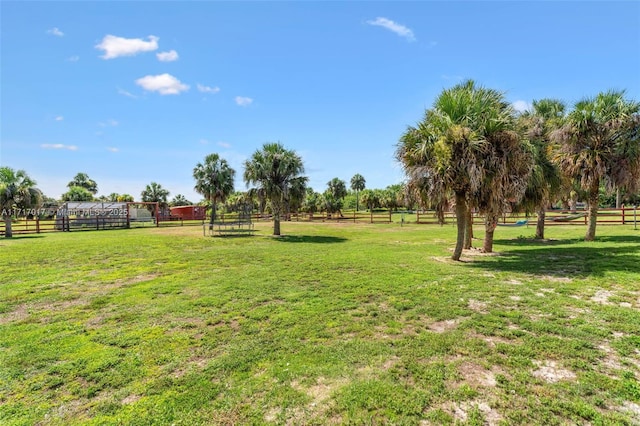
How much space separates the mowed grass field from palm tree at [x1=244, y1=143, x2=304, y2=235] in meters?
11.1

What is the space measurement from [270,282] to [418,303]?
Answer: 3251 millimetres

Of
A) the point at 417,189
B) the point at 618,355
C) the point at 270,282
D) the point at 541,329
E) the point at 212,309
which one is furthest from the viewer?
the point at 417,189

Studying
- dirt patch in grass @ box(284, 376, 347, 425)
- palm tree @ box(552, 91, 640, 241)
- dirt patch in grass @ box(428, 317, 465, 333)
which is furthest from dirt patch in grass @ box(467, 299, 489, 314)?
palm tree @ box(552, 91, 640, 241)

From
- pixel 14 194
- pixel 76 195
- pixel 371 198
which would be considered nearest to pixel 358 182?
pixel 371 198

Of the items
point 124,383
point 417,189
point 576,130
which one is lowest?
point 124,383

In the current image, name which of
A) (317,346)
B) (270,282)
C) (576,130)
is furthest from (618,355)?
(576,130)

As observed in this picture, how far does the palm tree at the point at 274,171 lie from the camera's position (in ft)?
60.7

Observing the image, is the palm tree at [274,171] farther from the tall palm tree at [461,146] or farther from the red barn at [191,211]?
the red barn at [191,211]

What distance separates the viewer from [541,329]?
167 inches

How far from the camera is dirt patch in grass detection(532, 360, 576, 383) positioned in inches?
122

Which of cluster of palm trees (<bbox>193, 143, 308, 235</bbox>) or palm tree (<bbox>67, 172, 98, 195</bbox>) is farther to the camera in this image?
palm tree (<bbox>67, 172, 98, 195</bbox>)

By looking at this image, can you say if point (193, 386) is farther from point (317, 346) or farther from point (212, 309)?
point (212, 309)

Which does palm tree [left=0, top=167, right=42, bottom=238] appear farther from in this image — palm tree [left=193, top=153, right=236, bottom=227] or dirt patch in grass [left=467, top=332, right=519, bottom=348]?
dirt patch in grass [left=467, top=332, right=519, bottom=348]

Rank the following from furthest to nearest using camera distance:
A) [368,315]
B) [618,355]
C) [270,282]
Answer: [270,282] → [368,315] → [618,355]
